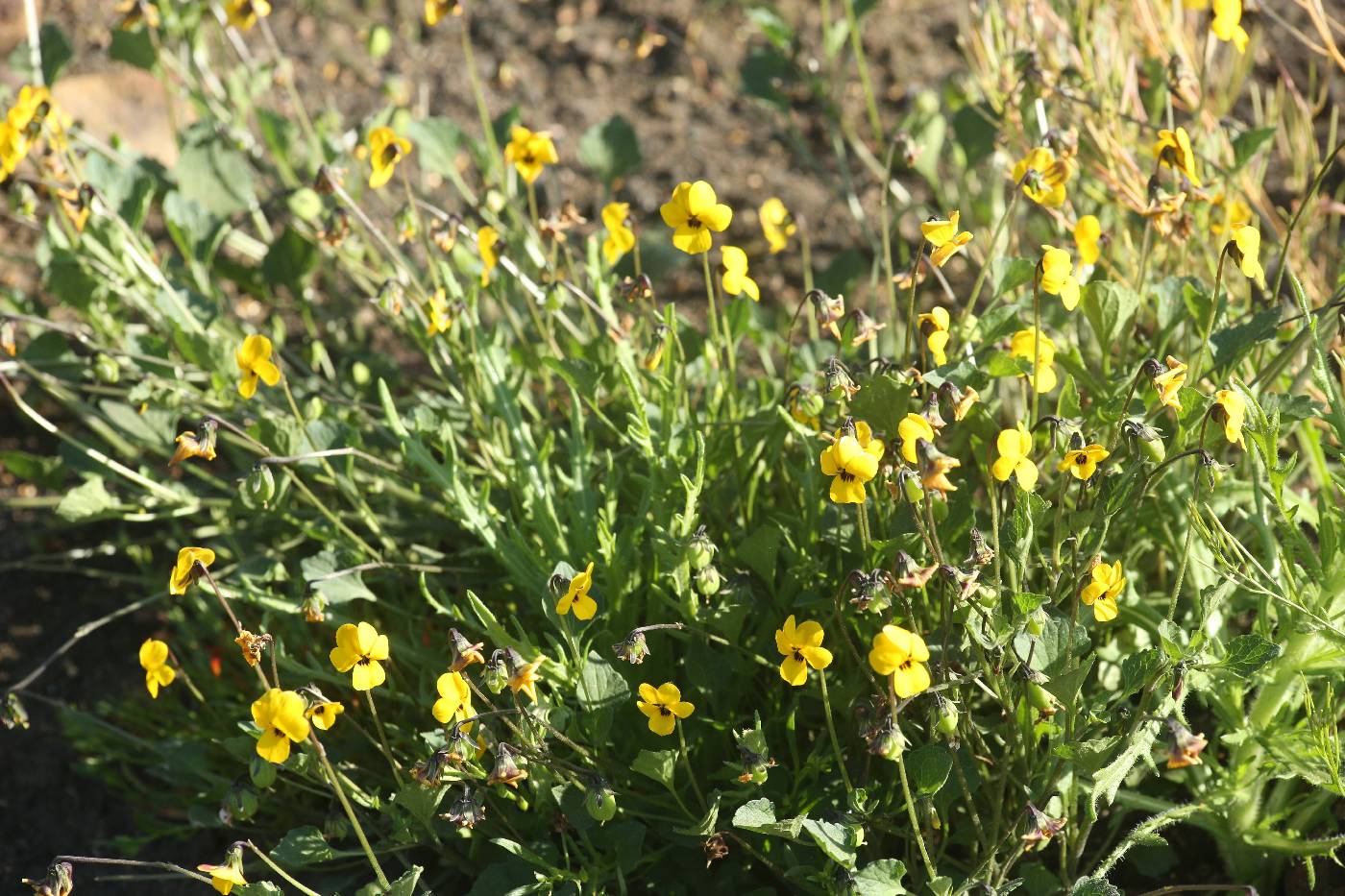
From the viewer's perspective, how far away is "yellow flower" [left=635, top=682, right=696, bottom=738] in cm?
181

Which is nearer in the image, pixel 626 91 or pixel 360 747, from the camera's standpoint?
pixel 360 747

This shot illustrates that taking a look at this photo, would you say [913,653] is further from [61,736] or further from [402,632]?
[61,736]

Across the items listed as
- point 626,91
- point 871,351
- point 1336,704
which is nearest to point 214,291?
point 871,351

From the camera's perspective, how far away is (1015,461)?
1.71 m

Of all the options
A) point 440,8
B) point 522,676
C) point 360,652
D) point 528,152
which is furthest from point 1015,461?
point 440,8

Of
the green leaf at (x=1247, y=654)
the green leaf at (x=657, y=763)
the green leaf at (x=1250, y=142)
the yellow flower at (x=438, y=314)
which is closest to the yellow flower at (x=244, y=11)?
the yellow flower at (x=438, y=314)

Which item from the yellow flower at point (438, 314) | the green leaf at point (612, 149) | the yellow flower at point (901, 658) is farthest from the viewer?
the green leaf at point (612, 149)

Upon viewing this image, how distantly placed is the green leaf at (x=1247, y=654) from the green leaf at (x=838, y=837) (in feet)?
1.68

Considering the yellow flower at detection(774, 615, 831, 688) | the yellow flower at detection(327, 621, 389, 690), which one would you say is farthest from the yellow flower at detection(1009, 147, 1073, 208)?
the yellow flower at detection(327, 621, 389, 690)

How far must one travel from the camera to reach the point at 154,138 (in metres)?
4.27

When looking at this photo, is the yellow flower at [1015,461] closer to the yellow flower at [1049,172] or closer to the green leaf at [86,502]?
the yellow flower at [1049,172]

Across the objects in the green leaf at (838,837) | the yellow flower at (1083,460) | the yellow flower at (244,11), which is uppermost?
the yellow flower at (244,11)

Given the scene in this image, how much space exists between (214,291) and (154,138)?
5.04 ft

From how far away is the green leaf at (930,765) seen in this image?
1.73 m
